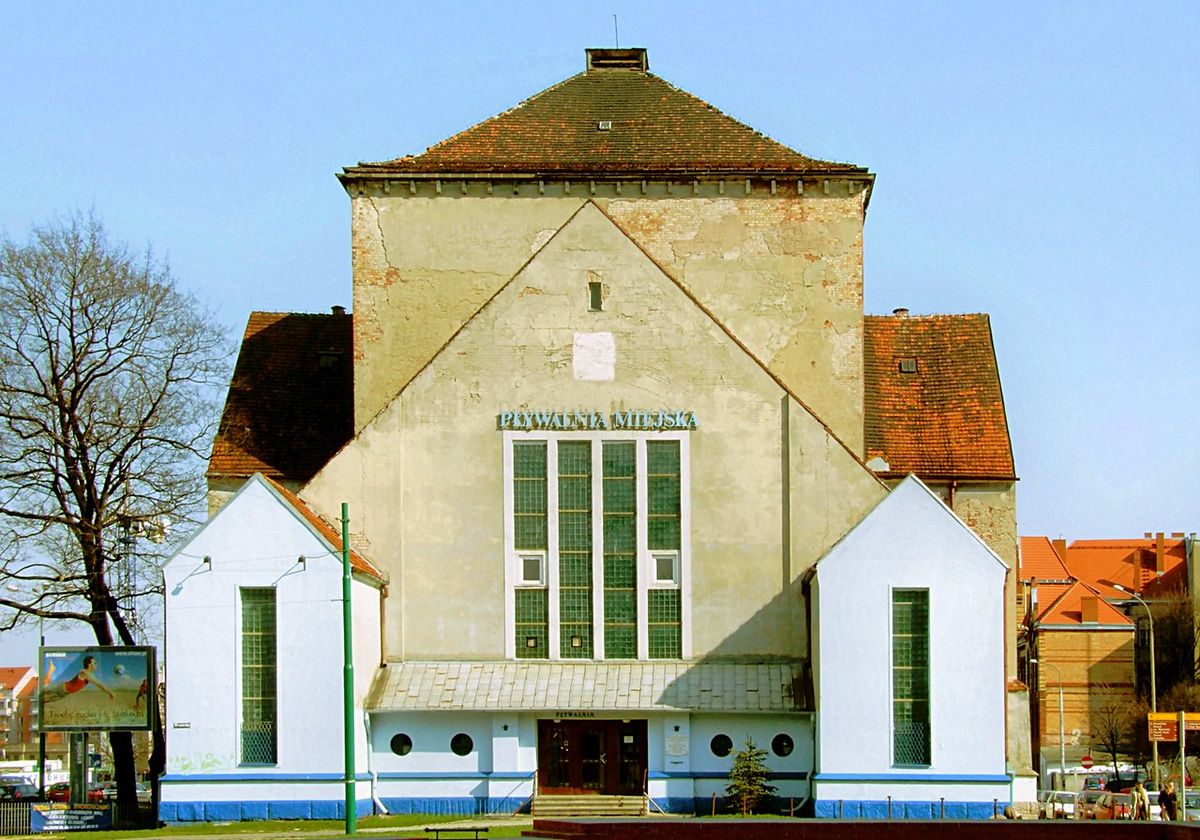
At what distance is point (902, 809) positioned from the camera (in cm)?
3734

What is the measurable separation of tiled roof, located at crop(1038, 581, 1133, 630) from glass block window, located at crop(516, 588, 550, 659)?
6069 centimetres

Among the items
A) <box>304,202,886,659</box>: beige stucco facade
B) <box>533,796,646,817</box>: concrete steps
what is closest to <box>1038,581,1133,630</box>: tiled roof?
<box>304,202,886,659</box>: beige stucco facade

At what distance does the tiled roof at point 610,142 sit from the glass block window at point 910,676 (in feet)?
37.4

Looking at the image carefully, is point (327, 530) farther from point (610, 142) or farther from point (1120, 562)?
point (1120, 562)

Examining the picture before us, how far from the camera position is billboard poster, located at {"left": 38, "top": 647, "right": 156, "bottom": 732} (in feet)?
131

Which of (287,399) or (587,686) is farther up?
(287,399)

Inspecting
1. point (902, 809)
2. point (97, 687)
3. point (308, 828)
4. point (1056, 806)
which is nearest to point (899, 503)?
point (902, 809)

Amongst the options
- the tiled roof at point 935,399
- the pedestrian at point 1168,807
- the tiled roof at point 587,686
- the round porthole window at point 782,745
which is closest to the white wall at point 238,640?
the tiled roof at point 587,686

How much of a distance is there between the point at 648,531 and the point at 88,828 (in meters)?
13.6

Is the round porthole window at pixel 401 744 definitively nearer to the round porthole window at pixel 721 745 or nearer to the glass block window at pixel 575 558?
the glass block window at pixel 575 558

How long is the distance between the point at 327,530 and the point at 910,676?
12909 mm

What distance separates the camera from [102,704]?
1576 inches

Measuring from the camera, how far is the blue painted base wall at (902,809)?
3712 centimetres

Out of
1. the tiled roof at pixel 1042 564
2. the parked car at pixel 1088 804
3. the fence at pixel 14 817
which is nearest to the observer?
the fence at pixel 14 817
